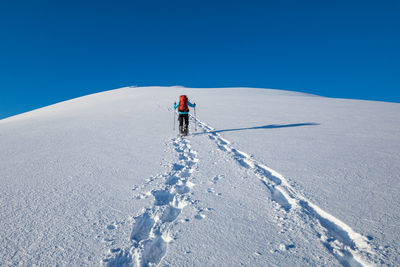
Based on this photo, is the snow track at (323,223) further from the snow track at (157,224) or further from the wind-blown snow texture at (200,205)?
the snow track at (157,224)

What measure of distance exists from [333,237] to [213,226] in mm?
1516

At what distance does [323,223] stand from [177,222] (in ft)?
6.67

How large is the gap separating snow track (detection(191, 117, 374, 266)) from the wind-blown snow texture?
0.01 m

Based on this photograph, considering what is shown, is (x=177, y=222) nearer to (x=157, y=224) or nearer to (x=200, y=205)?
(x=157, y=224)

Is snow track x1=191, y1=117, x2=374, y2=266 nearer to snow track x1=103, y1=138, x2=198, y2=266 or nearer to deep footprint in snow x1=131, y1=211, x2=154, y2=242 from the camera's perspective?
snow track x1=103, y1=138, x2=198, y2=266

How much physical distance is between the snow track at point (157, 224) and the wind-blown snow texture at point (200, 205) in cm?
1

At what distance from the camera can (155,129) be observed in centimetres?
945

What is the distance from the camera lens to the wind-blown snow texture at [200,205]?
2.36 metres

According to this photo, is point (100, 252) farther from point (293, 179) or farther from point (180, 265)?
point (293, 179)

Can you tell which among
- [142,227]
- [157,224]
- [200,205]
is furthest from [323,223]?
[142,227]

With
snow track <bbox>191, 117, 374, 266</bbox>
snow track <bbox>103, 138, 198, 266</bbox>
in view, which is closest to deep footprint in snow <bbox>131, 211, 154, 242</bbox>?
snow track <bbox>103, 138, 198, 266</bbox>

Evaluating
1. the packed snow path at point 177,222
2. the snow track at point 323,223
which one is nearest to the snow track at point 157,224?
the packed snow path at point 177,222

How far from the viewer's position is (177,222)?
289cm

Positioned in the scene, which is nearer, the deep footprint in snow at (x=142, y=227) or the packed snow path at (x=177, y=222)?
the packed snow path at (x=177, y=222)
